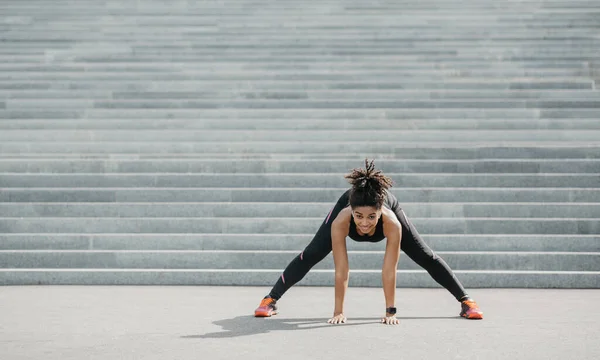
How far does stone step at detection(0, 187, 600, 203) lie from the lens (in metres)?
7.95

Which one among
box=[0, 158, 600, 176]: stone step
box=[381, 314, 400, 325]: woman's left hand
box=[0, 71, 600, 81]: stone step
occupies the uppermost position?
box=[0, 71, 600, 81]: stone step

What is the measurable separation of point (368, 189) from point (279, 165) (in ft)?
12.6

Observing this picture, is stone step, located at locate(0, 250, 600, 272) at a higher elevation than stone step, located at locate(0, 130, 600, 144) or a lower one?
lower

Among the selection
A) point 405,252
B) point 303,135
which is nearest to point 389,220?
point 405,252

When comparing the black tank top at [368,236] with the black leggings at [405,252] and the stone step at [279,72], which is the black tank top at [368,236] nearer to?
the black leggings at [405,252]

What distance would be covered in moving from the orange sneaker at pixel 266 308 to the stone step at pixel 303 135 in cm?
431

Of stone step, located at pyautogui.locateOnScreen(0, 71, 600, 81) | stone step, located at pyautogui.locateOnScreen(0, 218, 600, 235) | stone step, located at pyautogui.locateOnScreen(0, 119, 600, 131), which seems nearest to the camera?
stone step, located at pyautogui.locateOnScreen(0, 218, 600, 235)

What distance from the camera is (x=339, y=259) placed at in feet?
16.4

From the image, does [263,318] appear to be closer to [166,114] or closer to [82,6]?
[166,114]

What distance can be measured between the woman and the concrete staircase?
1462 millimetres

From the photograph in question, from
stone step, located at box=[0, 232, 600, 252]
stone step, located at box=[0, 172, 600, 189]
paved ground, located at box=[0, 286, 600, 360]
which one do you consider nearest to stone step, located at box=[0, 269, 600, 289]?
paved ground, located at box=[0, 286, 600, 360]

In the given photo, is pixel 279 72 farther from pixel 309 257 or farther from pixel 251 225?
pixel 309 257

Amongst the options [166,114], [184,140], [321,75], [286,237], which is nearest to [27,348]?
[286,237]

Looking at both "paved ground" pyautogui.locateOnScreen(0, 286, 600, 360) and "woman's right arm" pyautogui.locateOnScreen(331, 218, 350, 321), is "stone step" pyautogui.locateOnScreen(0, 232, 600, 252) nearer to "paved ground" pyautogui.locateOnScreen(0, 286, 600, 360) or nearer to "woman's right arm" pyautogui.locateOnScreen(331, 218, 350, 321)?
"paved ground" pyautogui.locateOnScreen(0, 286, 600, 360)
